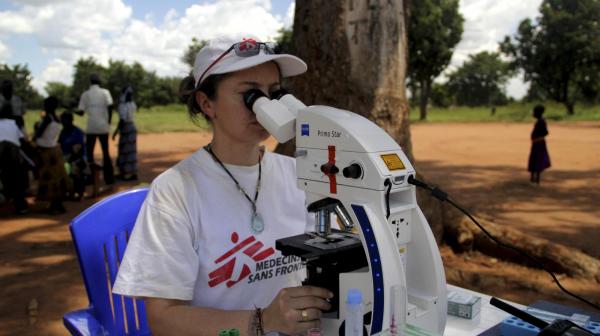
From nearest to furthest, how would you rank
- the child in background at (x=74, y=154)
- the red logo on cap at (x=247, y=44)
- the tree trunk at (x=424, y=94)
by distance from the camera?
the red logo on cap at (x=247, y=44), the child in background at (x=74, y=154), the tree trunk at (x=424, y=94)

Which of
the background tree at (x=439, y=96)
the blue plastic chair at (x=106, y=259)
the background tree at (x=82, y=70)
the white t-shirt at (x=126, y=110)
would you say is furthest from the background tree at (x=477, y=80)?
the blue plastic chair at (x=106, y=259)

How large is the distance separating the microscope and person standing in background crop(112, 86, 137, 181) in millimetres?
8180

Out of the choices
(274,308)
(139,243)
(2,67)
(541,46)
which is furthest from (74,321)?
(2,67)

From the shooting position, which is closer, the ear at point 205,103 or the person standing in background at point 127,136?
the ear at point 205,103

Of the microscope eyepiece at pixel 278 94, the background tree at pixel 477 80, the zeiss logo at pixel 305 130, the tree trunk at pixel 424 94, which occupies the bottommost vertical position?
the zeiss logo at pixel 305 130

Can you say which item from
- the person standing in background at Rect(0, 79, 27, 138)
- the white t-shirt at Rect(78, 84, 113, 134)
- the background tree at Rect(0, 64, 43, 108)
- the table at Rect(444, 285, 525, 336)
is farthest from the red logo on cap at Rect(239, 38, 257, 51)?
the background tree at Rect(0, 64, 43, 108)

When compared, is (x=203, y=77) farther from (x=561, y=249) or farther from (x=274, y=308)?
(x=561, y=249)

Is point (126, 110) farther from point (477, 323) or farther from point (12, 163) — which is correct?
point (477, 323)

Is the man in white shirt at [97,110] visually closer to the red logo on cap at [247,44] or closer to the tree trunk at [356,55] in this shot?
the tree trunk at [356,55]

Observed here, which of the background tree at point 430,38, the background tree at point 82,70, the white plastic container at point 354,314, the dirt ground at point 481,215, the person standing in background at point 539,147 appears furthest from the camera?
the background tree at point 82,70

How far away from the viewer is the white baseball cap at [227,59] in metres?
1.67

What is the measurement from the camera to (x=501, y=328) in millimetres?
1515

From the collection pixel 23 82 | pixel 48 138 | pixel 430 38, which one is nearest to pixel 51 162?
pixel 48 138

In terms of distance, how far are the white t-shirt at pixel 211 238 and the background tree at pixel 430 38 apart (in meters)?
30.1
